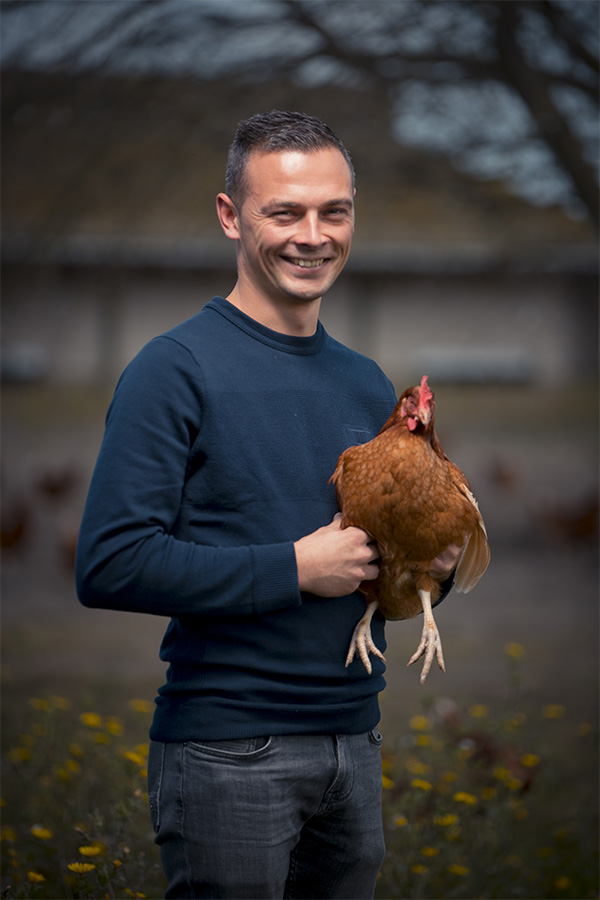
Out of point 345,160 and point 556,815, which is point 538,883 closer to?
point 556,815

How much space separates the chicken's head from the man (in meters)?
0.13

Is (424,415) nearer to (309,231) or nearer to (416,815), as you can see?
(309,231)

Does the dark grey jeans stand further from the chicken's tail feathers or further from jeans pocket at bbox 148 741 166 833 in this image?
the chicken's tail feathers

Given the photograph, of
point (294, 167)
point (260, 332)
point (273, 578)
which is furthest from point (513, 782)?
point (294, 167)

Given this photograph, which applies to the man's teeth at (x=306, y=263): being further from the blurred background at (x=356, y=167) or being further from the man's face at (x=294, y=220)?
the blurred background at (x=356, y=167)

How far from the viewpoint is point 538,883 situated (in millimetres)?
2838

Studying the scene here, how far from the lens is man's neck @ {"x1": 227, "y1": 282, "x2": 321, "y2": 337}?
173 cm

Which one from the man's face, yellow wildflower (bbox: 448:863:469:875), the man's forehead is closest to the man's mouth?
the man's face

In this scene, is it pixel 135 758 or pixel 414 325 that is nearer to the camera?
pixel 135 758

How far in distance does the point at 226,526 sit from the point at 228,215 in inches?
25.3

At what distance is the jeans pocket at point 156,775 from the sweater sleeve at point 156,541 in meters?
0.30

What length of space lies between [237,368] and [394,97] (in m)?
2.54

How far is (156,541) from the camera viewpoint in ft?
4.79

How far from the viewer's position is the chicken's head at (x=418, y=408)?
1700 mm
